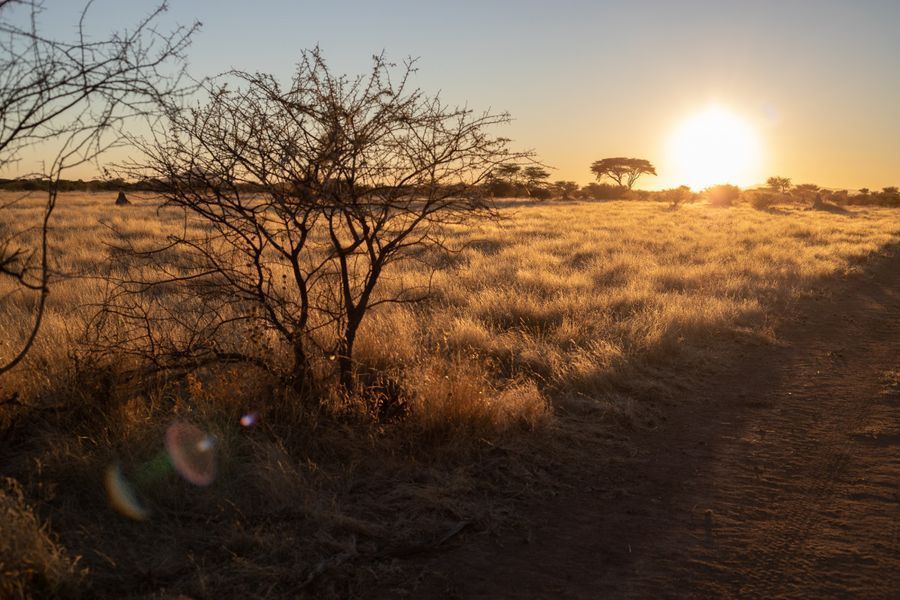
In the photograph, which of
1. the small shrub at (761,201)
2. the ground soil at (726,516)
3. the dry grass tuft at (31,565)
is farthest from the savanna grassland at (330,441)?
the small shrub at (761,201)

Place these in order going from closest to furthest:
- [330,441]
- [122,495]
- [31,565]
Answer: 1. [31,565]
2. [122,495]
3. [330,441]

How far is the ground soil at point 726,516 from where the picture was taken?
10.4 feet

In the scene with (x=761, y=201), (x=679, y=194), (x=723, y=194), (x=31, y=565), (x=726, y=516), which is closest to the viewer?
(x=31, y=565)

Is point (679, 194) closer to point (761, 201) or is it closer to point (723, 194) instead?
point (723, 194)

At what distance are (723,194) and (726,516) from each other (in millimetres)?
56526

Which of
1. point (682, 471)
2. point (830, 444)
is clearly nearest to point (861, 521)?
point (682, 471)

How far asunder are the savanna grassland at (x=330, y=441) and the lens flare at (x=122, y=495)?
52 mm

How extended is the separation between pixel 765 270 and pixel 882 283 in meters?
2.49

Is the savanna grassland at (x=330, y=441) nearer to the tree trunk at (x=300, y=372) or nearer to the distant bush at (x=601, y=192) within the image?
the tree trunk at (x=300, y=372)

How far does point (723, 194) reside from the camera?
55219 millimetres

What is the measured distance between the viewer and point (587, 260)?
15.7m

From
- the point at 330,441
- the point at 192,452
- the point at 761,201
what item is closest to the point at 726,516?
the point at 330,441

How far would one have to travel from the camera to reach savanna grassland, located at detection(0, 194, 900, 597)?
10.5 feet

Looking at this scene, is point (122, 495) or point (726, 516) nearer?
point (122, 495)
